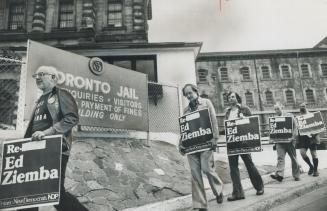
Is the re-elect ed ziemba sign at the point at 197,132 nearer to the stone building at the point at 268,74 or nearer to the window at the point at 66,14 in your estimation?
the window at the point at 66,14

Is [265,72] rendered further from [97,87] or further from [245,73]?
[97,87]

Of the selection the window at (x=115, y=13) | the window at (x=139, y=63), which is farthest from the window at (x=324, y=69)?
the window at (x=139, y=63)

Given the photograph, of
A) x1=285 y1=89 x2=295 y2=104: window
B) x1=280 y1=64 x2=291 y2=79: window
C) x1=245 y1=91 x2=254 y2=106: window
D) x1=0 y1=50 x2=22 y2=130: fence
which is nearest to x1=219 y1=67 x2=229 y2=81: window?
x1=245 y1=91 x2=254 y2=106: window

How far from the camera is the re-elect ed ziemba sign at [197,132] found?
4.89 m

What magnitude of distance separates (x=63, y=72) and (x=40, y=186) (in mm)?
5505

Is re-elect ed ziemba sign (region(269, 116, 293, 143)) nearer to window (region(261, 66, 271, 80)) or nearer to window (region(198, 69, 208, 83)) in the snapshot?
window (region(198, 69, 208, 83))

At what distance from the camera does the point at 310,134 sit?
851 centimetres

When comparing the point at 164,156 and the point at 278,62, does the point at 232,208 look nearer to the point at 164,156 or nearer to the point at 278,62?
the point at 164,156

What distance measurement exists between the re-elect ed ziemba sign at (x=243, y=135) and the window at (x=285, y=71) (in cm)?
3573

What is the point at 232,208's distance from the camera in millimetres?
4617

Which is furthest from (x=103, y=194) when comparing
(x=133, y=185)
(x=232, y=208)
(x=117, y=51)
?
(x=117, y=51)

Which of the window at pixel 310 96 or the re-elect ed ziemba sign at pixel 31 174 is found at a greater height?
the window at pixel 310 96

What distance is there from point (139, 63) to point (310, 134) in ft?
37.4

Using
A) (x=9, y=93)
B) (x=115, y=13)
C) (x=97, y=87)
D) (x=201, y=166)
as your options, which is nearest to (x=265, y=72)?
(x=115, y=13)
